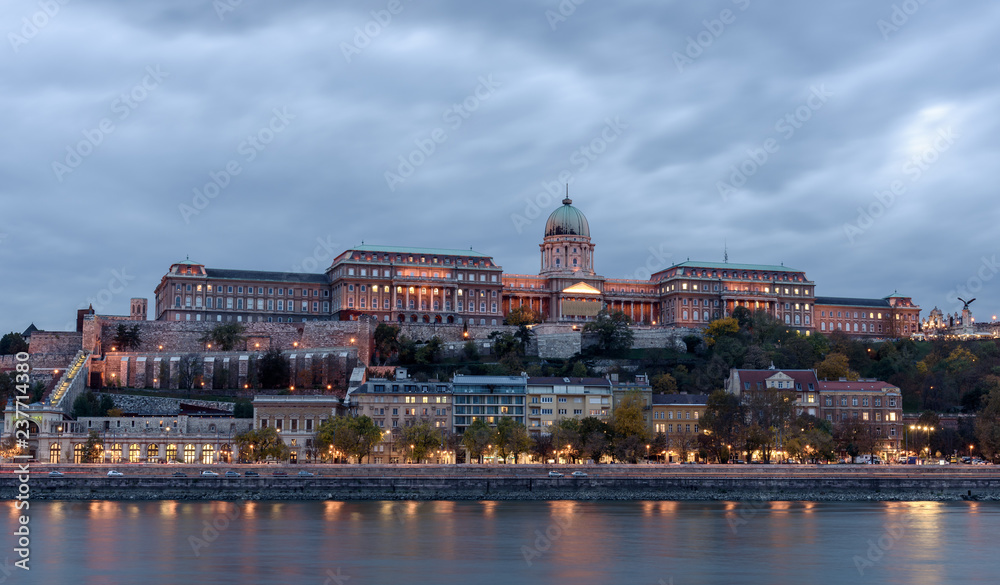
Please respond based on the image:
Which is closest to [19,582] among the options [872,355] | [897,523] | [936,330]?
[897,523]

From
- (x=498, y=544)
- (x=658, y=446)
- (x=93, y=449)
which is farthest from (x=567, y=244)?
(x=498, y=544)

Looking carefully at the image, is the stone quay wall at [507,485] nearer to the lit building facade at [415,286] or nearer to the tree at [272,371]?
A: the tree at [272,371]

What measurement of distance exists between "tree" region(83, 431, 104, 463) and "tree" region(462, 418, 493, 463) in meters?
25.1

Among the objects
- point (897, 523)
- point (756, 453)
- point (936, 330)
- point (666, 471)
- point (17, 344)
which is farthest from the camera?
point (936, 330)

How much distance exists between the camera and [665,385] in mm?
94562

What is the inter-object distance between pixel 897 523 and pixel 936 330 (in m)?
87.4

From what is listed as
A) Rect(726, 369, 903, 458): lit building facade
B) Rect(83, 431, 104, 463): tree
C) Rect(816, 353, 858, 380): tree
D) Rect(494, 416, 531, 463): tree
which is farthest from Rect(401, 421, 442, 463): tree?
Rect(816, 353, 858, 380): tree

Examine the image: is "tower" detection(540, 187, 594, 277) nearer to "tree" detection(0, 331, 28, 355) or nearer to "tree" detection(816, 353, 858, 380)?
"tree" detection(816, 353, 858, 380)

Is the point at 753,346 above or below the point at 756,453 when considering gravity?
above

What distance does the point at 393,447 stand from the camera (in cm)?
8156

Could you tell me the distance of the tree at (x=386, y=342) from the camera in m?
104

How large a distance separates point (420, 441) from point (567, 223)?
2742 inches

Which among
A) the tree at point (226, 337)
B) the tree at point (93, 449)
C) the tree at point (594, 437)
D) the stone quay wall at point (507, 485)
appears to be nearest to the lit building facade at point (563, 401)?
the tree at point (594, 437)

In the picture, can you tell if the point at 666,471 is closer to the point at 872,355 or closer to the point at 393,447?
the point at 393,447
